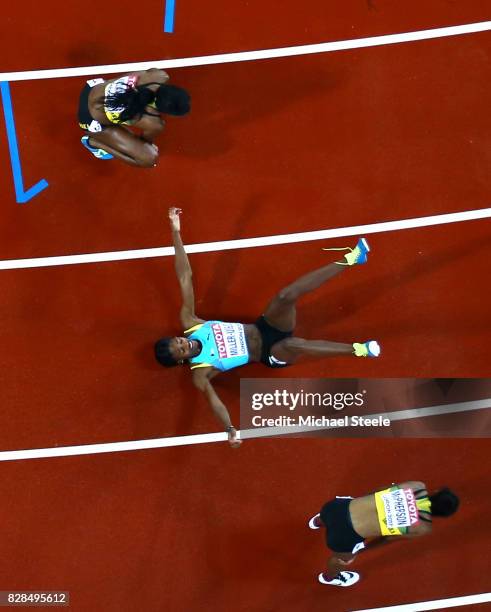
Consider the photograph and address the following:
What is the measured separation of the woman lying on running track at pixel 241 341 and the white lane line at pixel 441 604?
237 cm

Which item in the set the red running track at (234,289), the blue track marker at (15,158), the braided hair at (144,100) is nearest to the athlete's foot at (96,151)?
the red running track at (234,289)

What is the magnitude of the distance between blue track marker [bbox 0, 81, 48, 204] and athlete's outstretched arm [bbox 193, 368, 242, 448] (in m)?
2.46

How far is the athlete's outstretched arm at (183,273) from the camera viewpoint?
609 cm

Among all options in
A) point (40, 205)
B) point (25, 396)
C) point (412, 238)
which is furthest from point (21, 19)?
point (412, 238)

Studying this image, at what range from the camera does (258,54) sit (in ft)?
23.4

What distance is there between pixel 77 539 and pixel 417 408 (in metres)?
3.54

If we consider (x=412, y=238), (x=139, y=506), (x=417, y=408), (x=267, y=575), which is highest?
(x=412, y=238)

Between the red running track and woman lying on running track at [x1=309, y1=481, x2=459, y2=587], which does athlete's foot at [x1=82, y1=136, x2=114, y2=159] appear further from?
woman lying on running track at [x1=309, y1=481, x2=459, y2=587]

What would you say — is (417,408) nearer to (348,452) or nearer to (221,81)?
(348,452)

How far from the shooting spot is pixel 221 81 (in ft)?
23.3

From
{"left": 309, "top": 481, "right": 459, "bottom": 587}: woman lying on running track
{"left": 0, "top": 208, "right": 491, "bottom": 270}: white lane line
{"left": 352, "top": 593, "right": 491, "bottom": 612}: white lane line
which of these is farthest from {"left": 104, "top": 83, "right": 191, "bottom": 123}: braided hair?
{"left": 352, "top": 593, "right": 491, "bottom": 612}: white lane line
